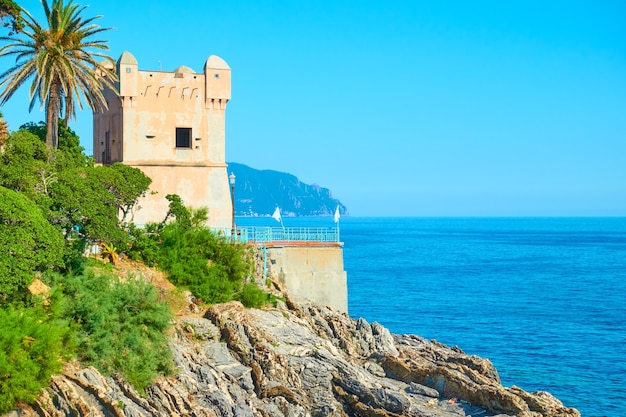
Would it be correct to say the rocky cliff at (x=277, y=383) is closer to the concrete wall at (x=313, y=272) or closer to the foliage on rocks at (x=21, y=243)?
the foliage on rocks at (x=21, y=243)

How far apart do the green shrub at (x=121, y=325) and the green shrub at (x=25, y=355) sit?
1196mm

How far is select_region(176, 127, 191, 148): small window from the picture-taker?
42.3 m

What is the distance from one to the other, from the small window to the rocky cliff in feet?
36.8

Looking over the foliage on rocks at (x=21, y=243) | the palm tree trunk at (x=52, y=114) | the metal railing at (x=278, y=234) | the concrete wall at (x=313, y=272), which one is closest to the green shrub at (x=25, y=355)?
the foliage on rocks at (x=21, y=243)

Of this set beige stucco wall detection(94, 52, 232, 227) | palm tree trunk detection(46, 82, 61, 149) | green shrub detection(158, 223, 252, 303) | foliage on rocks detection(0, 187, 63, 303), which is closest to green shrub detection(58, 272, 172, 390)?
foliage on rocks detection(0, 187, 63, 303)

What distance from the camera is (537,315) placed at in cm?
6500

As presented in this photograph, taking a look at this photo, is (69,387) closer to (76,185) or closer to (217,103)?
(76,185)

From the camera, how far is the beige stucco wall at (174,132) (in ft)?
136

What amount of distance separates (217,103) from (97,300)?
16.3 meters

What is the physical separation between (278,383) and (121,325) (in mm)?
5224

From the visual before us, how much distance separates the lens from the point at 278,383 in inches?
1112

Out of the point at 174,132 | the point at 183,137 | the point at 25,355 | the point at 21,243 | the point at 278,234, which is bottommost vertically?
the point at 25,355

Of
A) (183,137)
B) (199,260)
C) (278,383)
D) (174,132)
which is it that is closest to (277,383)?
(278,383)

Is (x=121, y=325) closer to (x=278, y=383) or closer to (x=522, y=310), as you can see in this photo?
(x=278, y=383)
